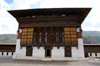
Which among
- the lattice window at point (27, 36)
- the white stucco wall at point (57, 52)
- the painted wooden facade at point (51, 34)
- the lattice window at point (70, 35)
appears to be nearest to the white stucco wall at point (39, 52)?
the painted wooden facade at point (51, 34)

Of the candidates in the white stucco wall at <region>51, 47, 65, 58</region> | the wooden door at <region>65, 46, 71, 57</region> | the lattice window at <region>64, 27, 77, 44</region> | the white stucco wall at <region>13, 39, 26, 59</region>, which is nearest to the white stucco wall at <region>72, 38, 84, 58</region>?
the wooden door at <region>65, 46, 71, 57</region>

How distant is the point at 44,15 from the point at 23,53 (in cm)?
931

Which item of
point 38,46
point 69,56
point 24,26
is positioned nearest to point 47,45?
point 38,46

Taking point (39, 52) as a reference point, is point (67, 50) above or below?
above

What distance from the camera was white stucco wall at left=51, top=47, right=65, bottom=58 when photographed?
1367 cm

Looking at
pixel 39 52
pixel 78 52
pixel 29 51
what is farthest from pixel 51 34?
pixel 78 52

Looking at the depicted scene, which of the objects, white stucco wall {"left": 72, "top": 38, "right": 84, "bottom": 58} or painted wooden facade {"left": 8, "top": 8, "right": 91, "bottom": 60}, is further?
painted wooden facade {"left": 8, "top": 8, "right": 91, "bottom": 60}

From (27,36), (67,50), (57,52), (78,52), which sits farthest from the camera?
(27,36)

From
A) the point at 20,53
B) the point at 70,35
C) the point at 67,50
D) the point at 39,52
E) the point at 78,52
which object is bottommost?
the point at 20,53

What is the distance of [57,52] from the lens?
1384 centimetres

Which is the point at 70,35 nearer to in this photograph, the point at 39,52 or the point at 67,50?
the point at 67,50

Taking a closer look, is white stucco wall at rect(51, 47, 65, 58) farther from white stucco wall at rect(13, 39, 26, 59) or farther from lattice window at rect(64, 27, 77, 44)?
white stucco wall at rect(13, 39, 26, 59)

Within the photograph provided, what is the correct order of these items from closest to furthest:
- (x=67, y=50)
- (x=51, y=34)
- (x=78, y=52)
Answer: (x=78, y=52) < (x=67, y=50) < (x=51, y=34)

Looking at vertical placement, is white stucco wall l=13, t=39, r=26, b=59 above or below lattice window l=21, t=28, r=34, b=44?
below
